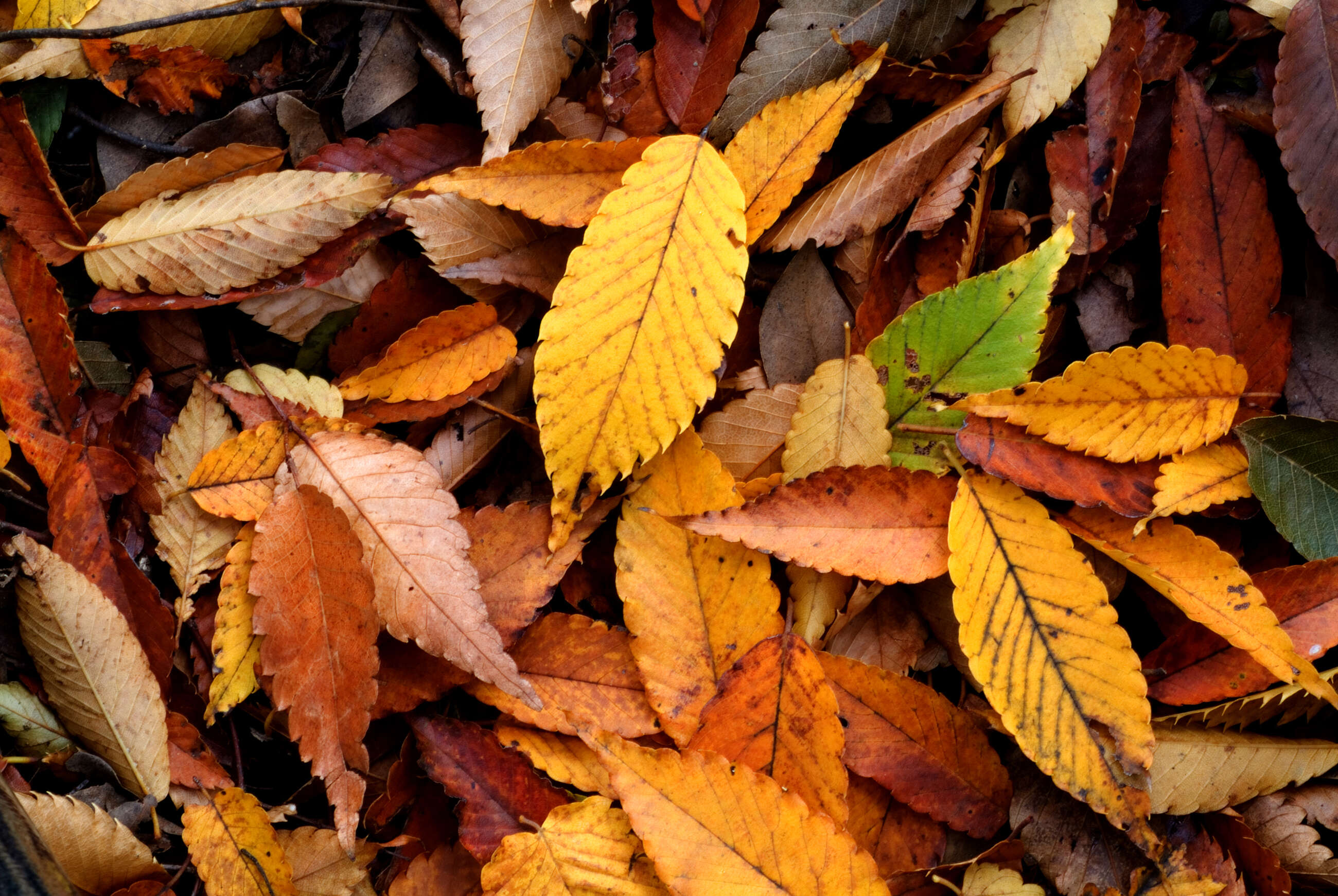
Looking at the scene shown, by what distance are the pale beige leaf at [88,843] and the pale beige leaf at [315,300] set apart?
620 mm

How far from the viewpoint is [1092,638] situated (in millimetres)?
1004

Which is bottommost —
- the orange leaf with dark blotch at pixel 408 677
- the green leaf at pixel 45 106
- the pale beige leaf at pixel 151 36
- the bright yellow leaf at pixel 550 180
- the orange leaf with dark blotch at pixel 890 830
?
the orange leaf with dark blotch at pixel 890 830

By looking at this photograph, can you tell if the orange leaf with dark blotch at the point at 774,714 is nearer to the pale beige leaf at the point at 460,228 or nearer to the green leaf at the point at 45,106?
the pale beige leaf at the point at 460,228

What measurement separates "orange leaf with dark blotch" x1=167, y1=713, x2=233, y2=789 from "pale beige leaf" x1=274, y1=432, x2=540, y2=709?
0.96ft

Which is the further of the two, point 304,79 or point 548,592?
point 304,79

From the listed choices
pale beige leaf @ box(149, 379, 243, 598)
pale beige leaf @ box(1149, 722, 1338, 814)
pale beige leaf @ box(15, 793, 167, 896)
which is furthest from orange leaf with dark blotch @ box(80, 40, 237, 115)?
pale beige leaf @ box(1149, 722, 1338, 814)

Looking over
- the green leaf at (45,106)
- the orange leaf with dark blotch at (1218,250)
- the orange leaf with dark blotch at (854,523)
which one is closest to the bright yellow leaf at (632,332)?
the orange leaf with dark blotch at (854,523)

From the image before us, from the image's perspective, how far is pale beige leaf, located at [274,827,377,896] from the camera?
106 cm

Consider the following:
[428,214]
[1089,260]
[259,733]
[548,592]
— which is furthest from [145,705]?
[1089,260]

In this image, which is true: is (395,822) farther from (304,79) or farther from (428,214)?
(304,79)

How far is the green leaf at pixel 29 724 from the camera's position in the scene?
1085 millimetres

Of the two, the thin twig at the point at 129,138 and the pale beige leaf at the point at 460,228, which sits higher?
the thin twig at the point at 129,138

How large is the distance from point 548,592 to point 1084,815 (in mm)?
723

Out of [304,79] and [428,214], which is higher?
[304,79]
